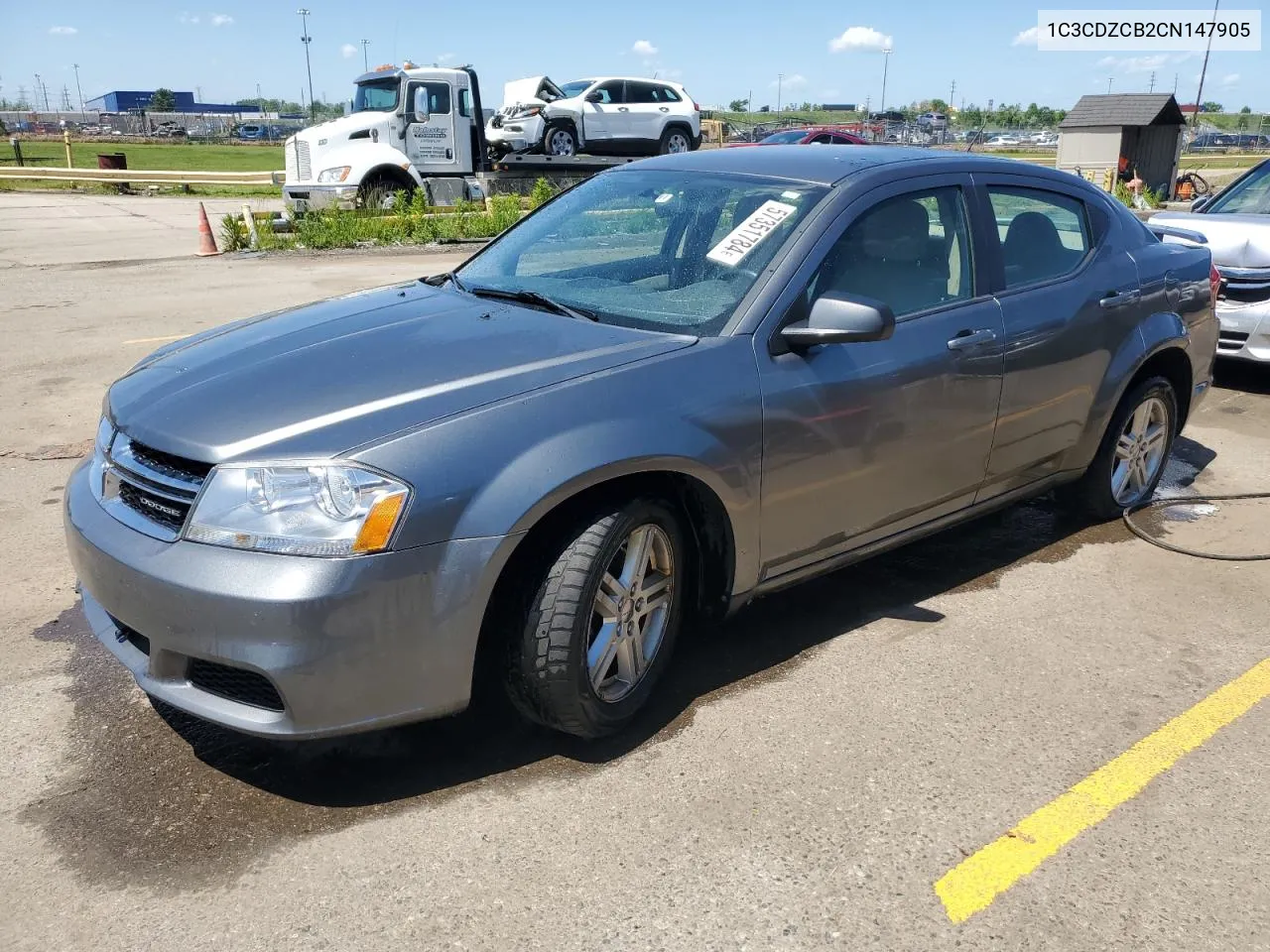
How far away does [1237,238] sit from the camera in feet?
25.8

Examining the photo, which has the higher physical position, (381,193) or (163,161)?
(381,193)

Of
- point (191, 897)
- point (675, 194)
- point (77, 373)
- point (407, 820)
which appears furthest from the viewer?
point (77, 373)

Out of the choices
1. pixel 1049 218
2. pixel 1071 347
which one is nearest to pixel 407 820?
pixel 1071 347

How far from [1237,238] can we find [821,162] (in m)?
5.40

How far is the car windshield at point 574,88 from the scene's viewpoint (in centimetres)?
2306

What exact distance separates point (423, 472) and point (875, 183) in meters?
2.07

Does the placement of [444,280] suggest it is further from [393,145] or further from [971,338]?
[393,145]

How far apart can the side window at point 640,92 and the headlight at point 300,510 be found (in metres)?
22.4

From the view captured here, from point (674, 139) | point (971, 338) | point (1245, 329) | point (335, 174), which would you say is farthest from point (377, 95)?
point (971, 338)

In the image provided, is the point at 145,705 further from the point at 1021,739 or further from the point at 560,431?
the point at 1021,739

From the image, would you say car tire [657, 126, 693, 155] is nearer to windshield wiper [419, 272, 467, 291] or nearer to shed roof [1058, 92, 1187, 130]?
shed roof [1058, 92, 1187, 130]

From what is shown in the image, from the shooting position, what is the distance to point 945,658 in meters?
3.83

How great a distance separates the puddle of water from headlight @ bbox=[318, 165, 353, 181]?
15.6 meters

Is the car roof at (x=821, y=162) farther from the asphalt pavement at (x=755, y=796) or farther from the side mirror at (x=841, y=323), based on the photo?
the asphalt pavement at (x=755, y=796)
